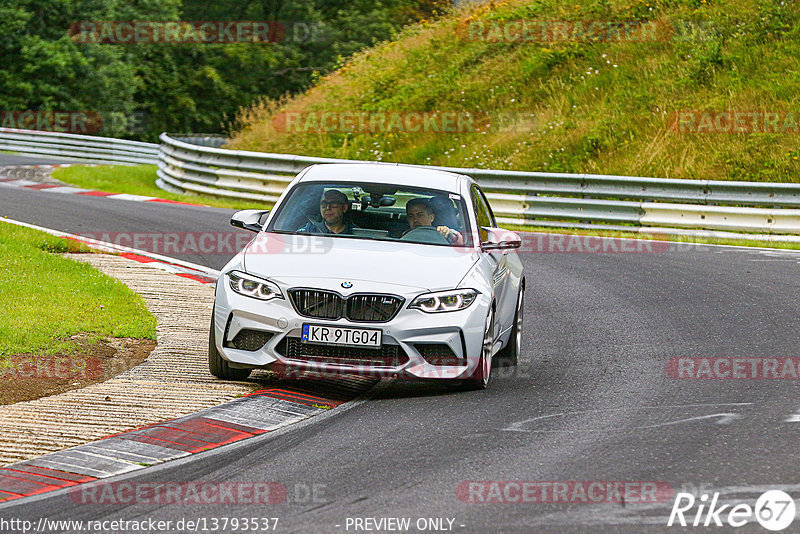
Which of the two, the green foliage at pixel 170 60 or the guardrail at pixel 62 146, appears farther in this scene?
the green foliage at pixel 170 60

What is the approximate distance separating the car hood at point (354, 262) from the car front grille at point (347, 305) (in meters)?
0.08

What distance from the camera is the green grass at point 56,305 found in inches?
354

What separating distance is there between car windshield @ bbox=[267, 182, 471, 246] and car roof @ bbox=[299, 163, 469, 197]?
65 mm

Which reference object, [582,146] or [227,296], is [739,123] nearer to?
[582,146]

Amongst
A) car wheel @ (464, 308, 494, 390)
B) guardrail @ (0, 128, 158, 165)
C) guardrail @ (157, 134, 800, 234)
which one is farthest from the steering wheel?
guardrail @ (0, 128, 158, 165)

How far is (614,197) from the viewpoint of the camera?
20.8 meters

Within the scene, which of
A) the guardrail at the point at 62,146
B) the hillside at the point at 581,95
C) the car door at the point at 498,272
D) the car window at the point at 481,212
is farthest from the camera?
the guardrail at the point at 62,146

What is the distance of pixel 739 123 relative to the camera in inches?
1006

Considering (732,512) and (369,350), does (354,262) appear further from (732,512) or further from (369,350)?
(732,512)

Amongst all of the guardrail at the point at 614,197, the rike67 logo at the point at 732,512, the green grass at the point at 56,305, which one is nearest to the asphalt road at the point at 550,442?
the rike67 logo at the point at 732,512

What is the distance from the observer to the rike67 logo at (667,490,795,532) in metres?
5.29

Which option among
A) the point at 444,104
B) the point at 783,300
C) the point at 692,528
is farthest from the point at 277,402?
the point at 444,104

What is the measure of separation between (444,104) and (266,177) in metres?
8.16

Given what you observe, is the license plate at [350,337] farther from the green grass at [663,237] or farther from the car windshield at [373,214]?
the green grass at [663,237]
